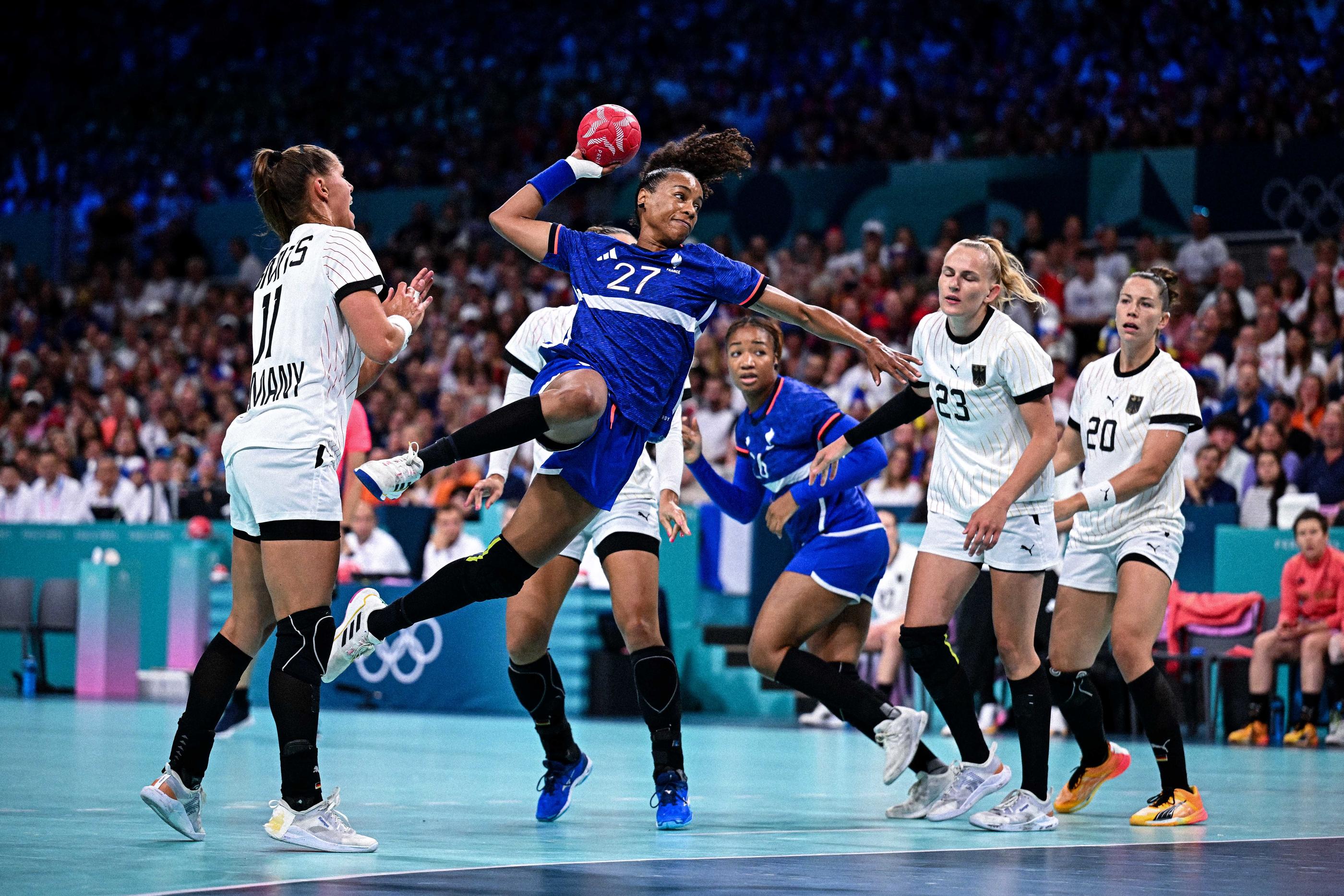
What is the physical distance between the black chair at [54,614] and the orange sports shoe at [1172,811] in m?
11.8

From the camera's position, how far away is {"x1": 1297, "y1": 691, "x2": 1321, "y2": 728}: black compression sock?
11.7 meters

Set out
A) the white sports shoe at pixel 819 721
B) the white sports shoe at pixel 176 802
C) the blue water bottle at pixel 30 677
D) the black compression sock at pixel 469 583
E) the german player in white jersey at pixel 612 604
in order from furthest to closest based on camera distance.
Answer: the blue water bottle at pixel 30 677 < the white sports shoe at pixel 819 721 < the german player in white jersey at pixel 612 604 < the black compression sock at pixel 469 583 < the white sports shoe at pixel 176 802

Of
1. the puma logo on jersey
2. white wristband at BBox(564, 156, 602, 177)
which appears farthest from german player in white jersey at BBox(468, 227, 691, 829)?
the puma logo on jersey

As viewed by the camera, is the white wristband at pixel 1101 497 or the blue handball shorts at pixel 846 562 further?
the blue handball shorts at pixel 846 562

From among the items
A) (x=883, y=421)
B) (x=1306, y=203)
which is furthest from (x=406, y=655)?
(x=1306, y=203)

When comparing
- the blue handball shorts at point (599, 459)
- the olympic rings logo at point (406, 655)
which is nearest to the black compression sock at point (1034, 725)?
the blue handball shorts at point (599, 459)

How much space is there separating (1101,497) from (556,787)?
7.86 ft

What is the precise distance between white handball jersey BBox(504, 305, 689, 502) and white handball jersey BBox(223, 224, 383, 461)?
1.47 metres

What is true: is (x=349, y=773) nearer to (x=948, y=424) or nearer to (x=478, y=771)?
(x=478, y=771)

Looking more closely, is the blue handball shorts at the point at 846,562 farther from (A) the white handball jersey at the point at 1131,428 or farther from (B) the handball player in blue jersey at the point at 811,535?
(A) the white handball jersey at the point at 1131,428

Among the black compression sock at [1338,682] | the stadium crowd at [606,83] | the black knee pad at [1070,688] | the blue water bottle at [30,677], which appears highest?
the stadium crowd at [606,83]

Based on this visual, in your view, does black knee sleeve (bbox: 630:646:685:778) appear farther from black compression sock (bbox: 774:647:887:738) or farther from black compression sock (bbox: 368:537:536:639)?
black compression sock (bbox: 368:537:536:639)

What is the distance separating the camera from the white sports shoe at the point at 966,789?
657cm

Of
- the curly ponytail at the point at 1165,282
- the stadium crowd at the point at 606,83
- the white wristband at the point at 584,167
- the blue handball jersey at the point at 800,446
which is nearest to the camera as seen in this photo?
the white wristband at the point at 584,167
